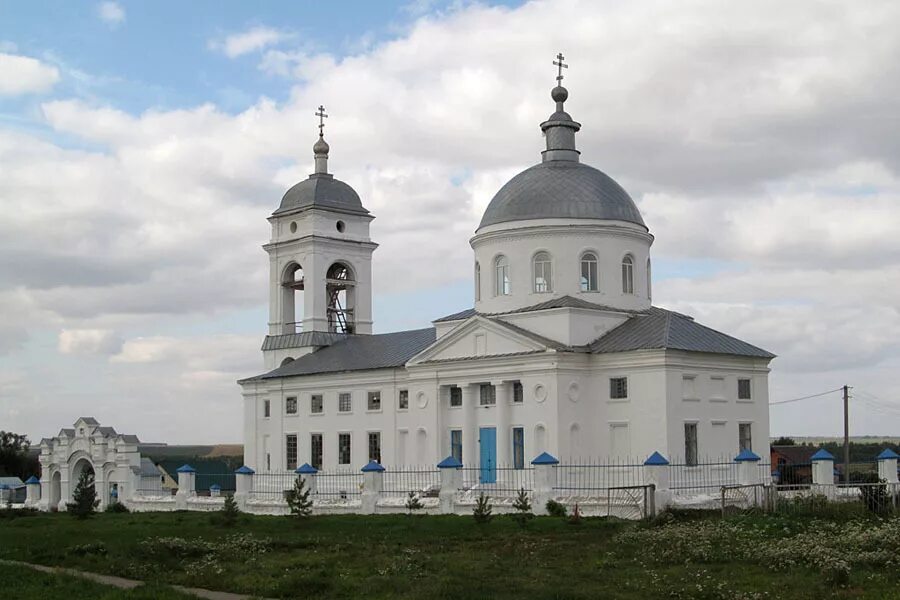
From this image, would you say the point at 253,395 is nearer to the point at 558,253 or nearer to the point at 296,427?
the point at 296,427

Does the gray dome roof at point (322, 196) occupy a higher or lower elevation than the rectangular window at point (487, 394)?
higher

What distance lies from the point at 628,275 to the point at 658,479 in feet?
41.9

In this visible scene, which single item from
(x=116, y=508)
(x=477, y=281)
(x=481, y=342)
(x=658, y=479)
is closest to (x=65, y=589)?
(x=658, y=479)

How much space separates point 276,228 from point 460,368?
15.4 metres

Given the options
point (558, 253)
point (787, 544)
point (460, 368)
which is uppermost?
point (558, 253)

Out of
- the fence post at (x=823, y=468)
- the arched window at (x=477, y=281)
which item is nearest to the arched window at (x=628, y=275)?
Answer: the arched window at (x=477, y=281)

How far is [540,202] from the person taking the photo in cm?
3709

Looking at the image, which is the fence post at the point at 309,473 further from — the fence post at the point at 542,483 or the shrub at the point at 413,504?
the fence post at the point at 542,483

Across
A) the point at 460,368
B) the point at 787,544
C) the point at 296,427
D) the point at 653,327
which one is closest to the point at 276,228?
the point at 296,427

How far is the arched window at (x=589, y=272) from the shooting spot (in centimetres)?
3666

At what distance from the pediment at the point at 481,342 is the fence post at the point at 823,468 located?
8.06m

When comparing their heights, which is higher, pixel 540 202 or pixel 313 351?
pixel 540 202

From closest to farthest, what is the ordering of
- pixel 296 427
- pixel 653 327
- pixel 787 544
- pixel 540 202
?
pixel 787 544 → pixel 653 327 → pixel 540 202 → pixel 296 427

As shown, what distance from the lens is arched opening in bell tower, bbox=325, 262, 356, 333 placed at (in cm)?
4825
